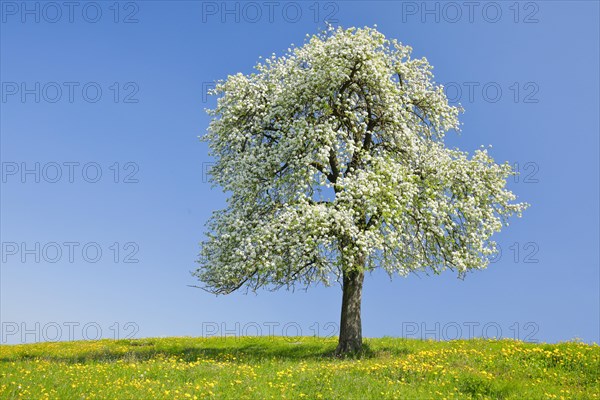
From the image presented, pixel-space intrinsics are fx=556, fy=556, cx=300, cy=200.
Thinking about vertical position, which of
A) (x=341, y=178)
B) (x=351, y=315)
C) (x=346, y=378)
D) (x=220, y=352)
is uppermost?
(x=341, y=178)

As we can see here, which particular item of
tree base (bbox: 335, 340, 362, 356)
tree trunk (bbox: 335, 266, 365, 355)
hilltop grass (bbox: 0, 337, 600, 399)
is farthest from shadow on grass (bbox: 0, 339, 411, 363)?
hilltop grass (bbox: 0, 337, 600, 399)

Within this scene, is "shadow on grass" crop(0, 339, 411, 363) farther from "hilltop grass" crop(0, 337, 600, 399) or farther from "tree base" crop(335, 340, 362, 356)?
"hilltop grass" crop(0, 337, 600, 399)

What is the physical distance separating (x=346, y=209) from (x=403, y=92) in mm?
7368

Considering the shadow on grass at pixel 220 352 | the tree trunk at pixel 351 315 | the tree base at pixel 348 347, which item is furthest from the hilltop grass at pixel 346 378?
the shadow on grass at pixel 220 352

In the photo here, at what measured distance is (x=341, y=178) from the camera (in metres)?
21.9

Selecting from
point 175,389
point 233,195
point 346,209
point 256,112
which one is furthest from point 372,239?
point 175,389

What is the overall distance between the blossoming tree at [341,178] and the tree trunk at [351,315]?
0.06m

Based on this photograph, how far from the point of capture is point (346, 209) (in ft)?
71.7

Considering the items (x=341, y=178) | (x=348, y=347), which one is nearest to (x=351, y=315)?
(x=348, y=347)

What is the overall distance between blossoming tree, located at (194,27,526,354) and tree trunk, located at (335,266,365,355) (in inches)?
2.2

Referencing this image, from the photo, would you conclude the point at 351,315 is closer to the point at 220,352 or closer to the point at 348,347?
the point at 348,347

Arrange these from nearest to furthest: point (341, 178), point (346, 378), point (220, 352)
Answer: point (346, 378) → point (341, 178) → point (220, 352)

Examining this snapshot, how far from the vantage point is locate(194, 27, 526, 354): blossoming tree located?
21484mm

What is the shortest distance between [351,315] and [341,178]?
6.34 m
